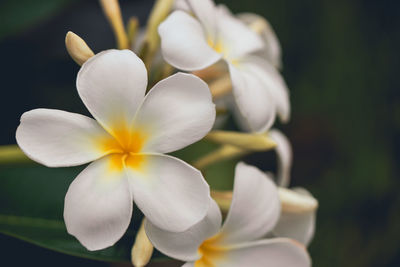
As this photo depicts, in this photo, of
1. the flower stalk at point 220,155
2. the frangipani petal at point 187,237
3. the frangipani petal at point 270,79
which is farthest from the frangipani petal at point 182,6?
the frangipani petal at point 187,237

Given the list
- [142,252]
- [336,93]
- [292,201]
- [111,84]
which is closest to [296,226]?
[292,201]

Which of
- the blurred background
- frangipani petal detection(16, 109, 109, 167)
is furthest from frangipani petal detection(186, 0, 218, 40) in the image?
the blurred background

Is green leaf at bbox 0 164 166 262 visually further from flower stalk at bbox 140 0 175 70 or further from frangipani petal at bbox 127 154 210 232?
flower stalk at bbox 140 0 175 70

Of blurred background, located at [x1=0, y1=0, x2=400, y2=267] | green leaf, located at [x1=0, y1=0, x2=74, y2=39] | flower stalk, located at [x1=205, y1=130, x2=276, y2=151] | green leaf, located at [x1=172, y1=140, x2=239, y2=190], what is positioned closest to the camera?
flower stalk, located at [x1=205, y1=130, x2=276, y2=151]

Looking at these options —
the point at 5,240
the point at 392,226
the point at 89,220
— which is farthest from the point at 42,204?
the point at 392,226

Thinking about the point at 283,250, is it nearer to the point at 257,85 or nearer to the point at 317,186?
the point at 257,85

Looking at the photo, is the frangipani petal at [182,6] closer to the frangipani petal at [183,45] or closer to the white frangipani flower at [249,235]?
the frangipani petal at [183,45]

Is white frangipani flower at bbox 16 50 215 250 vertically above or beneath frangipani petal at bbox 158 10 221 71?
beneath
